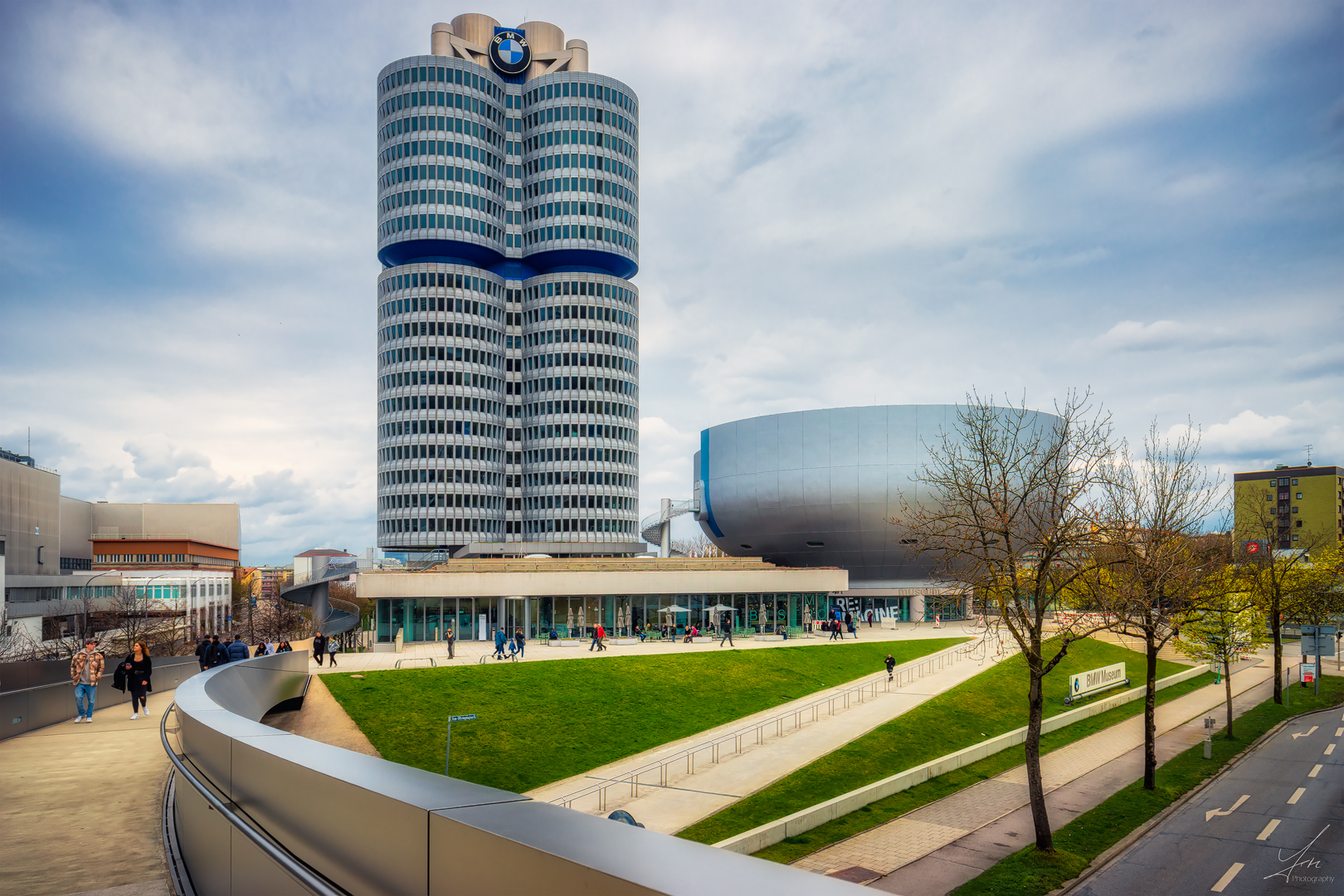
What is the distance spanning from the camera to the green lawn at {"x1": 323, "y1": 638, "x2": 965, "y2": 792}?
103ft

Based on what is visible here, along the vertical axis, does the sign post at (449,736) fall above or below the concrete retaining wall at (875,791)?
above

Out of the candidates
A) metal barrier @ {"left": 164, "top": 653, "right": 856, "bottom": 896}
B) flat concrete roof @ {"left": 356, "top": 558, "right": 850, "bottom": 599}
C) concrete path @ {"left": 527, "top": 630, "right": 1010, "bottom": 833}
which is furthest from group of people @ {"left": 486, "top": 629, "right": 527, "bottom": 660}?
metal barrier @ {"left": 164, "top": 653, "right": 856, "bottom": 896}

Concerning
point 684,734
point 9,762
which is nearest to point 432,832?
point 9,762

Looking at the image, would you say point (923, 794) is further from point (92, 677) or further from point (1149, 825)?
point (92, 677)

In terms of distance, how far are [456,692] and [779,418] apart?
199 ft

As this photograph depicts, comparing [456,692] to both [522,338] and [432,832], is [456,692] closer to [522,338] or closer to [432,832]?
[432,832]

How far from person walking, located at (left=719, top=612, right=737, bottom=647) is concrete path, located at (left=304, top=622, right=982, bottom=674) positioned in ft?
1.84

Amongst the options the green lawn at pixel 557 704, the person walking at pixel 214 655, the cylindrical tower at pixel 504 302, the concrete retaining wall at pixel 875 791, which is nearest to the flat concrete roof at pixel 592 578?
the green lawn at pixel 557 704

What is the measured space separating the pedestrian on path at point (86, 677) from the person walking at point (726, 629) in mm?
40561

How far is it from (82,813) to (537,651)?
42.1 meters

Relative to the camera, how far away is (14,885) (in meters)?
7.36

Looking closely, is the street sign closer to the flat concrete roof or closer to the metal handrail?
the flat concrete roof

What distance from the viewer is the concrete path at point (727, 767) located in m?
25.6

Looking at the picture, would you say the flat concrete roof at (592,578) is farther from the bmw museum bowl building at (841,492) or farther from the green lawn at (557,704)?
the green lawn at (557,704)
